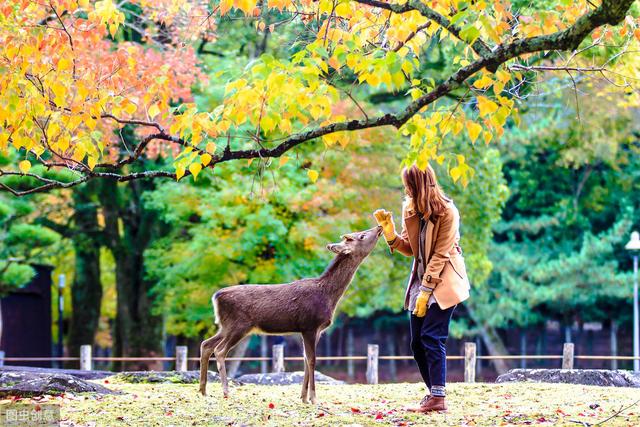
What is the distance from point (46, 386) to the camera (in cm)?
904

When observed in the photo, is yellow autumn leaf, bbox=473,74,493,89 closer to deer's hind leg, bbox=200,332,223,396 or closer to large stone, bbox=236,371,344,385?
deer's hind leg, bbox=200,332,223,396

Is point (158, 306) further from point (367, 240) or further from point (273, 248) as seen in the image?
point (367, 240)

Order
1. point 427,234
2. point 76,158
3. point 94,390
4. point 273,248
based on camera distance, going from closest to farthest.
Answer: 1. point 427,234
2. point 76,158
3. point 94,390
4. point 273,248

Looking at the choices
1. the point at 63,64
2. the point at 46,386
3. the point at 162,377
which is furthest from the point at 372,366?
the point at 63,64

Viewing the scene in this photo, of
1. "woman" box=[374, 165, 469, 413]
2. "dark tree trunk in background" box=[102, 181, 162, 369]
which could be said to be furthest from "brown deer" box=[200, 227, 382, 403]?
"dark tree trunk in background" box=[102, 181, 162, 369]

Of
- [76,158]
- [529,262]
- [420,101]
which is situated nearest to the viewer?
[420,101]

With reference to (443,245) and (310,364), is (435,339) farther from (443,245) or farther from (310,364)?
(310,364)

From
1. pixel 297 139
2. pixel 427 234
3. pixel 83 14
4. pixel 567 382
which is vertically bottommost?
pixel 567 382

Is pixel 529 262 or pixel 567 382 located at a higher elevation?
pixel 529 262

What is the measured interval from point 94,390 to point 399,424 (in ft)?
12.1

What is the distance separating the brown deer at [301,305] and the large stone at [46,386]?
4.81 feet

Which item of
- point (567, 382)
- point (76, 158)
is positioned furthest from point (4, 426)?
point (567, 382)

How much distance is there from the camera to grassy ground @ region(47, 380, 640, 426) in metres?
7.05

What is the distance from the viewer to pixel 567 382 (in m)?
10.8
